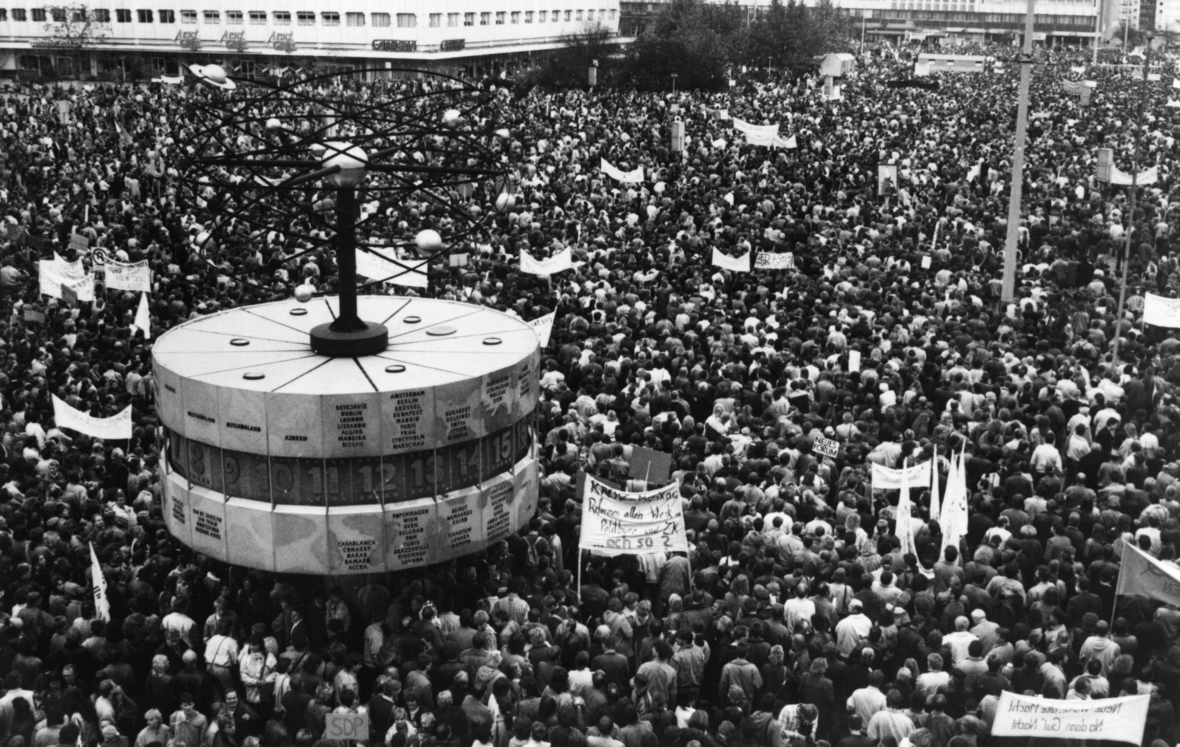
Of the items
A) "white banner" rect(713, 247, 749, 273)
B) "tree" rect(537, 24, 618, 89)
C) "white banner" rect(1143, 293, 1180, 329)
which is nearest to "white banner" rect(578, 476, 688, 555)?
"white banner" rect(1143, 293, 1180, 329)

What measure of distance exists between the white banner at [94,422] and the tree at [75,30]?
74337 millimetres

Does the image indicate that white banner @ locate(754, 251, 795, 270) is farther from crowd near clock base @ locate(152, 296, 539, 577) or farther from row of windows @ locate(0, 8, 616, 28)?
row of windows @ locate(0, 8, 616, 28)

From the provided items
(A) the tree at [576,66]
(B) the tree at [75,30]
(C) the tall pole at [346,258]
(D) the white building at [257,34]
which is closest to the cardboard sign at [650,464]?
(C) the tall pole at [346,258]

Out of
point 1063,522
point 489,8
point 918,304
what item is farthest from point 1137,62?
point 1063,522

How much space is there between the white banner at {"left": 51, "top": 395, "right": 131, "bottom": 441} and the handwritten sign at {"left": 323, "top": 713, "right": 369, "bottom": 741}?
22.5 feet

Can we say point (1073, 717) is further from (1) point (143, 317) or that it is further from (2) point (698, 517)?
(1) point (143, 317)

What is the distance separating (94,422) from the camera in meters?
16.6

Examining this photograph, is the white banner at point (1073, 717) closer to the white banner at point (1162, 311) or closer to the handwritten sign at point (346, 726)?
the handwritten sign at point (346, 726)

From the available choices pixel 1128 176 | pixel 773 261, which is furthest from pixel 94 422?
pixel 1128 176

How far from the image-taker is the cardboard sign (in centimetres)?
1505

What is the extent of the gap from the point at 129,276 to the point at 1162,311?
1472 centimetres

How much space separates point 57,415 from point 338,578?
4508mm

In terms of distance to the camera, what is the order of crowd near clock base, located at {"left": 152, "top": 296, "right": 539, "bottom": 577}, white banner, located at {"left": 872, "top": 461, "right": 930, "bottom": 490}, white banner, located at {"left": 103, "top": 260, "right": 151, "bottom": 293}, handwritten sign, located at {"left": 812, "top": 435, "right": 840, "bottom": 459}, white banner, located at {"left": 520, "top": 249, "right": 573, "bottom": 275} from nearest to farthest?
crowd near clock base, located at {"left": 152, "top": 296, "right": 539, "bottom": 577} → white banner, located at {"left": 872, "top": 461, "right": 930, "bottom": 490} → handwritten sign, located at {"left": 812, "top": 435, "right": 840, "bottom": 459} → white banner, located at {"left": 103, "top": 260, "right": 151, "bottom": 293} → white banner, located at {"left": 520, "top": 249, "right": 573, "bottom": 275}

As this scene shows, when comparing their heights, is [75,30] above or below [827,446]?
above
